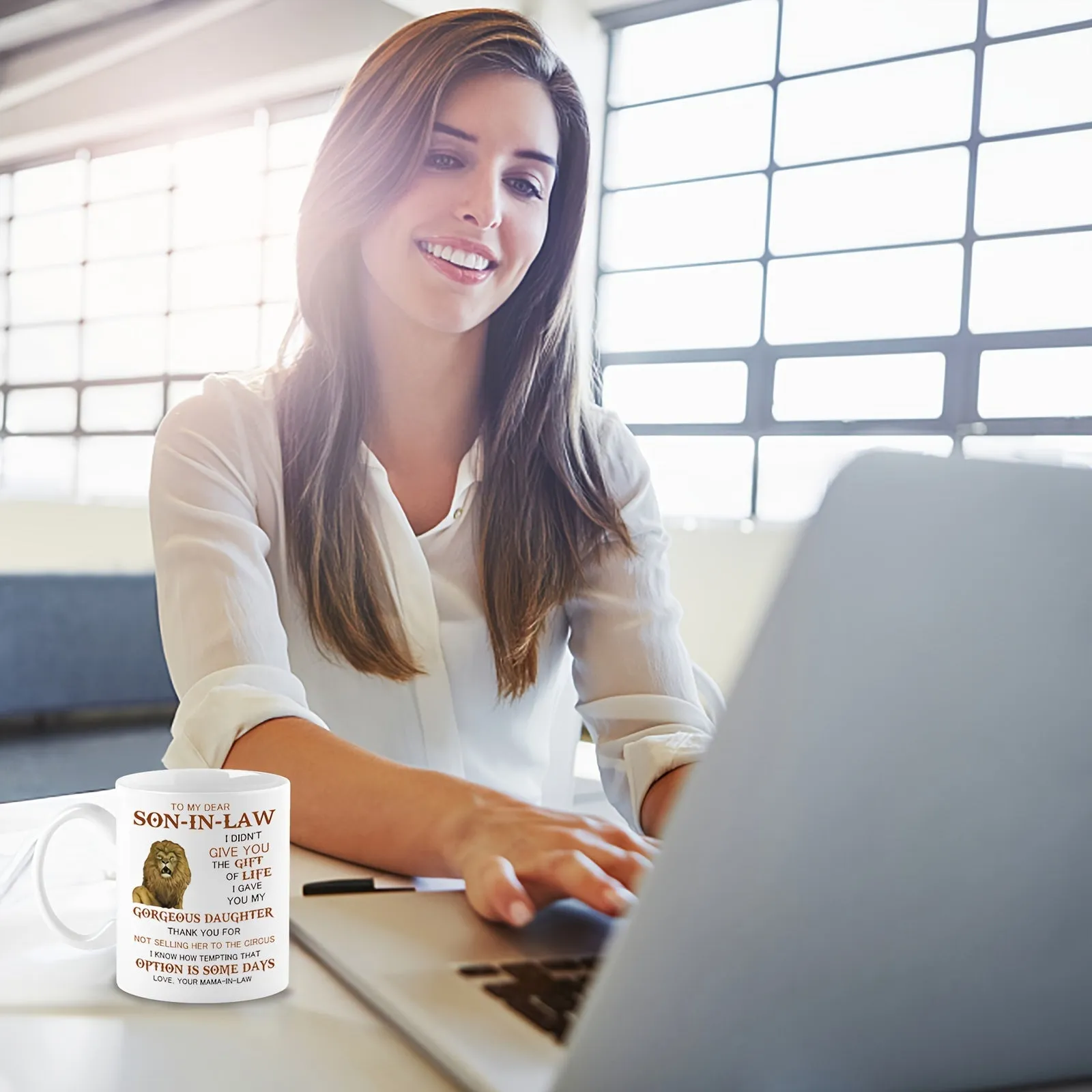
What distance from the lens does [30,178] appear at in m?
4.11

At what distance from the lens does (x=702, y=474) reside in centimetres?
507

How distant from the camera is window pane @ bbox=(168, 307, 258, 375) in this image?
5.16m

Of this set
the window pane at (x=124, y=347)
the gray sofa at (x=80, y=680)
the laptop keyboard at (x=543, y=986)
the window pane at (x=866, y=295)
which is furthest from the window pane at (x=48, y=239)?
the laptop keyboard at (x=543, y=986)

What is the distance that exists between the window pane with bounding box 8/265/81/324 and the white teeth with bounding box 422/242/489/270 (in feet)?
10.7

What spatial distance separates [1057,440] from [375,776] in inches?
153

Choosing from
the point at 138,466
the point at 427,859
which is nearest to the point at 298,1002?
the point at 427,859

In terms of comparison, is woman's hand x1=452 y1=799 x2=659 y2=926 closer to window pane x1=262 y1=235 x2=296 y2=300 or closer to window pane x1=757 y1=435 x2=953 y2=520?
window pane x1=757 y1=435 x2=953 y2=520

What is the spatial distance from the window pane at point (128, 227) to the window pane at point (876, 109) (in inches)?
97.1

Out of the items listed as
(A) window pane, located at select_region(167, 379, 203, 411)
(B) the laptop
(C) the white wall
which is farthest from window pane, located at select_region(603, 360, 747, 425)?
(B) the laptop

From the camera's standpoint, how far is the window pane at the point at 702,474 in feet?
16.3

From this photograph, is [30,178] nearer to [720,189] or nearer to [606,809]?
[720,189]

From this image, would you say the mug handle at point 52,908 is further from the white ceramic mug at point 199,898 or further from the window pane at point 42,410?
the window pane at point 42,410

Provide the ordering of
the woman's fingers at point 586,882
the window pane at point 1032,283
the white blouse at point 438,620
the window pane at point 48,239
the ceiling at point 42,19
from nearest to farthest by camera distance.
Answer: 1. the woman's fingers at point 586,882
2. the white blouse at point 438,620
3. the ceiling at point 42,19
4. the window pane at point 48,239
5. the window pane at point 1032,283

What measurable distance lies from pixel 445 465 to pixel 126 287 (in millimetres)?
3879
